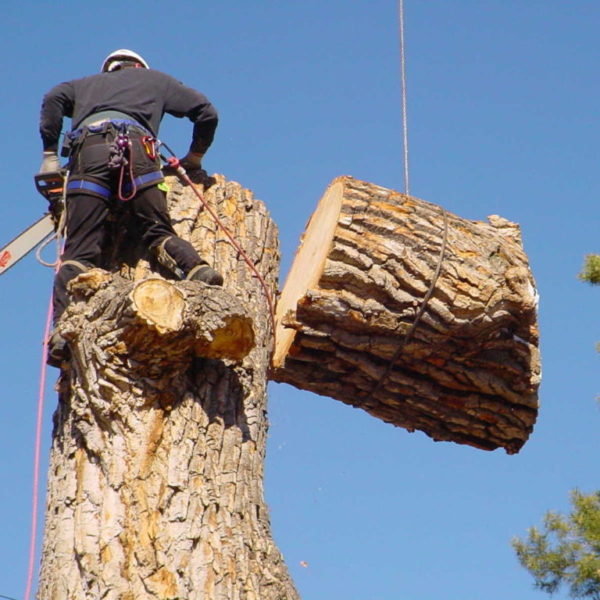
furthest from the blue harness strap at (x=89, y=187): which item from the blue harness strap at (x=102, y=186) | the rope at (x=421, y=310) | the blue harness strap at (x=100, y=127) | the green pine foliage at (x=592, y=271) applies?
the green pine foliage at (x=592, y=271)

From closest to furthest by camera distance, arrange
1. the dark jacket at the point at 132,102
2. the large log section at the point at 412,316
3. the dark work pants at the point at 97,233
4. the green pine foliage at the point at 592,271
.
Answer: the dark work pants at the point at 97,233, the large log section at the point at 412,316, the dark jacket at the point at 132,102, the green pine foliage at the point at 592,271

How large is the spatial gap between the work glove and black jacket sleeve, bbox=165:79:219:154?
0.56 metres

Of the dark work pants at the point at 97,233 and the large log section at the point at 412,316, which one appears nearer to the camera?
the dark work pants at the point at 97,233

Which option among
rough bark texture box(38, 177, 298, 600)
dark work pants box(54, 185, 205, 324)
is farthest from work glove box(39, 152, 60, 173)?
rough bark texture box(38, 177, 298, 600)

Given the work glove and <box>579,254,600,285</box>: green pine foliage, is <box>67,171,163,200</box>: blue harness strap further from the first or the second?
<box>579,254,600,285</box>: green pine foliage

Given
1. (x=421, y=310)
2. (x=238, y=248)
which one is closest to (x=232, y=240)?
(x=238, y=248)

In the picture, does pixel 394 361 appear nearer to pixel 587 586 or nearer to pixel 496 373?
pixel 496 373

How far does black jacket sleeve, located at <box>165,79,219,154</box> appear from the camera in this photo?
5547 millimetres

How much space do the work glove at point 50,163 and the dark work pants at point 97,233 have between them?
304mm

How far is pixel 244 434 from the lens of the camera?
454cm

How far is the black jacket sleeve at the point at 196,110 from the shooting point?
5.55 meters

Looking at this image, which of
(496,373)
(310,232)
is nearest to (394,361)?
(496,373)

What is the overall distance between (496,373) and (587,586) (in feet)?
9.26

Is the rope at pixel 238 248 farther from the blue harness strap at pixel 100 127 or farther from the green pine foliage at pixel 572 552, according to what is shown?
the green pine foliage at pixel 572 552
